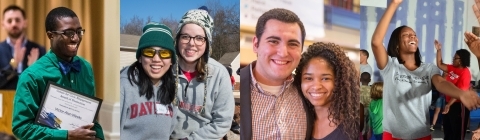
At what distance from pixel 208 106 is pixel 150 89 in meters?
0.42

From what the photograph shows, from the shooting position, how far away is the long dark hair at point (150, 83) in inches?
141

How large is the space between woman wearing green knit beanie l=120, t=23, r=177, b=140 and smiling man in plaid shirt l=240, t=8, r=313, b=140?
591 millimetres

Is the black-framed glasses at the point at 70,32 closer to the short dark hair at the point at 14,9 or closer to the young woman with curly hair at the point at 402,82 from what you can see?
the short dark hair at the point at 14,9

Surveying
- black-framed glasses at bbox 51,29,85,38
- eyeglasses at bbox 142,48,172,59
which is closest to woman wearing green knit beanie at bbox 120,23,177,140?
eyeglasses at bbox 142,48,172,59

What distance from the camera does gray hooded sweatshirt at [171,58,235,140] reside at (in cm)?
367

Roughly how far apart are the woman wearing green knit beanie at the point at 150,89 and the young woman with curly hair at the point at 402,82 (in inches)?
69.5

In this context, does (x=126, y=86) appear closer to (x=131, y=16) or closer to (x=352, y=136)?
(x=131, y=16)

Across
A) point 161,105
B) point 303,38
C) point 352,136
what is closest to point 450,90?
point 352,136

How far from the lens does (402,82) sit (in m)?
4.41

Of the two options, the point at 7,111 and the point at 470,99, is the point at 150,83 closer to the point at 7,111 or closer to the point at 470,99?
the point at 7,111

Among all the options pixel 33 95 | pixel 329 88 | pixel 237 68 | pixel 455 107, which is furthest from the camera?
pixel 455 107

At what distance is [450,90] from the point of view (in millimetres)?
4492

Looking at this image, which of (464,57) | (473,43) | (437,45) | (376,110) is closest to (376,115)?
(376,110)

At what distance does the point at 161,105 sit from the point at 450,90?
2.47 m
